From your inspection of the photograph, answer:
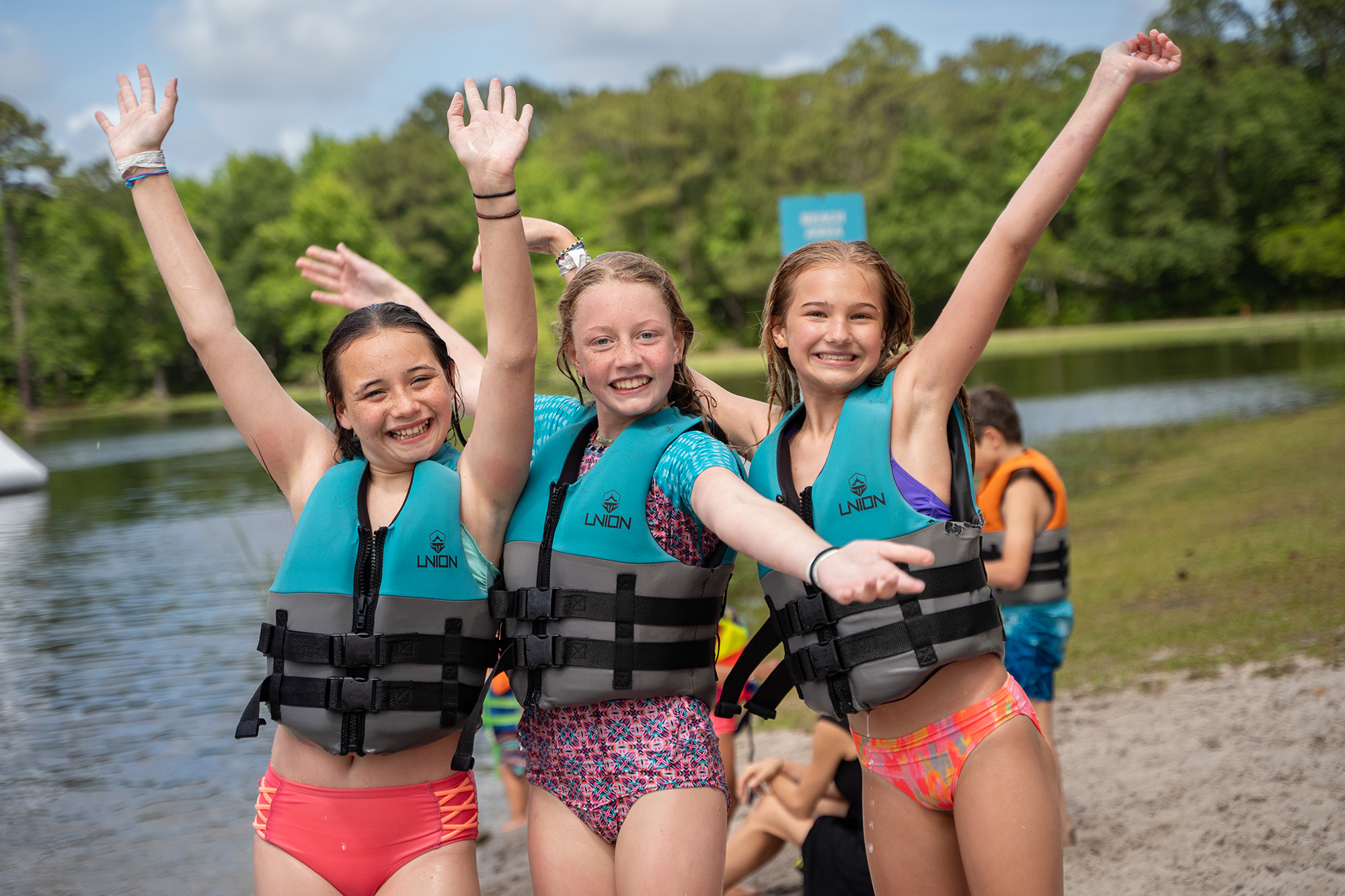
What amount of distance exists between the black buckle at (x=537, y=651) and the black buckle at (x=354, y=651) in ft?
1.07

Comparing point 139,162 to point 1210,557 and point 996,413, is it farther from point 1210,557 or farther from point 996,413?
point 1210,557

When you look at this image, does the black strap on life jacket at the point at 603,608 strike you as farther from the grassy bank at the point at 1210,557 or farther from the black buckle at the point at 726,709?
the grassy bank at the point at 1210,557

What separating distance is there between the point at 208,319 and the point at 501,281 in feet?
2.49

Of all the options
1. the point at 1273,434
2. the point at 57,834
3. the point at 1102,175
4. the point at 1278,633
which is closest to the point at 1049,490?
the point at 1278,633

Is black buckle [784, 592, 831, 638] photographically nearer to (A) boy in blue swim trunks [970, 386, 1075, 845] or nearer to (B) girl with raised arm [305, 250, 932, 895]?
(B) girl with raised arm [305, 250, 932, 895]

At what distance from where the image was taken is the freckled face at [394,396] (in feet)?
8.29

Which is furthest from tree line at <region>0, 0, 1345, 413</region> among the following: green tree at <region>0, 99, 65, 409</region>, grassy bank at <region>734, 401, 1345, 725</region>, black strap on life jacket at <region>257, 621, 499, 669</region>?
black strap on life jacket at <region>257, 621, 499, 669</region>

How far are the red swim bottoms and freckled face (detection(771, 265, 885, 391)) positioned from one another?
4.40ft

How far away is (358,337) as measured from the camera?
2551 mm

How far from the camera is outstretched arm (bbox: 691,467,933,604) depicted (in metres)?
1.79

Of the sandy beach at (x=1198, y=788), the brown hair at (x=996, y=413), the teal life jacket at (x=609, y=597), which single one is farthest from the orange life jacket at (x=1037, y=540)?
the teal life jacket at (x=609, y=597)

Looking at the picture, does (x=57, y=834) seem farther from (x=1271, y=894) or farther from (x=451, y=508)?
(x=1271, y=894)

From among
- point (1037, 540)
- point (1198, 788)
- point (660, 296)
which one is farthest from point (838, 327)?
point (1198, 788)

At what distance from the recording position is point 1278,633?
645 cm
